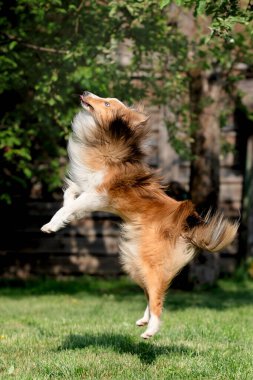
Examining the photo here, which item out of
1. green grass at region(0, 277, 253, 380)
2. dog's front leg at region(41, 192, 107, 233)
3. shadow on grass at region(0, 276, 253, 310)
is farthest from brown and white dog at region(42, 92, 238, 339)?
shadow on grass at region(0, 276, 253, 310)

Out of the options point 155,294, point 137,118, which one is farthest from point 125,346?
point 137,118

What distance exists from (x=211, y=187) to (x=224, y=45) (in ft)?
8.82

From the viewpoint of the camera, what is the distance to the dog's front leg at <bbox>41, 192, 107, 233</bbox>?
5.50 m

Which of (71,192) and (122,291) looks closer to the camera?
(71,192)

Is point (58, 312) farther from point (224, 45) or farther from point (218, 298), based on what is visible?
point (224, 45)

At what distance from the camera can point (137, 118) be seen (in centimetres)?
591

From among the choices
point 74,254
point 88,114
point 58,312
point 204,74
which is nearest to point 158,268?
point 88,114

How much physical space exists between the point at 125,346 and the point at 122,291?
22.9 ft

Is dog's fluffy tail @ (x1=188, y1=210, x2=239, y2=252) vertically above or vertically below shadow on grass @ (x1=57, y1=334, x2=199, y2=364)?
above

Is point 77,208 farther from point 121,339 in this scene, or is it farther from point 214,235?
point 121,339

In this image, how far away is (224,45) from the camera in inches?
428

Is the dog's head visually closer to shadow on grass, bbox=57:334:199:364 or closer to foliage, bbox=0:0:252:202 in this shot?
shadow on grass, bbox=57:334:199:364

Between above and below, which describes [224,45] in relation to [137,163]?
above

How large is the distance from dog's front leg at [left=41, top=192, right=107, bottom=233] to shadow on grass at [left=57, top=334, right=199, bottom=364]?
3.97 ft
